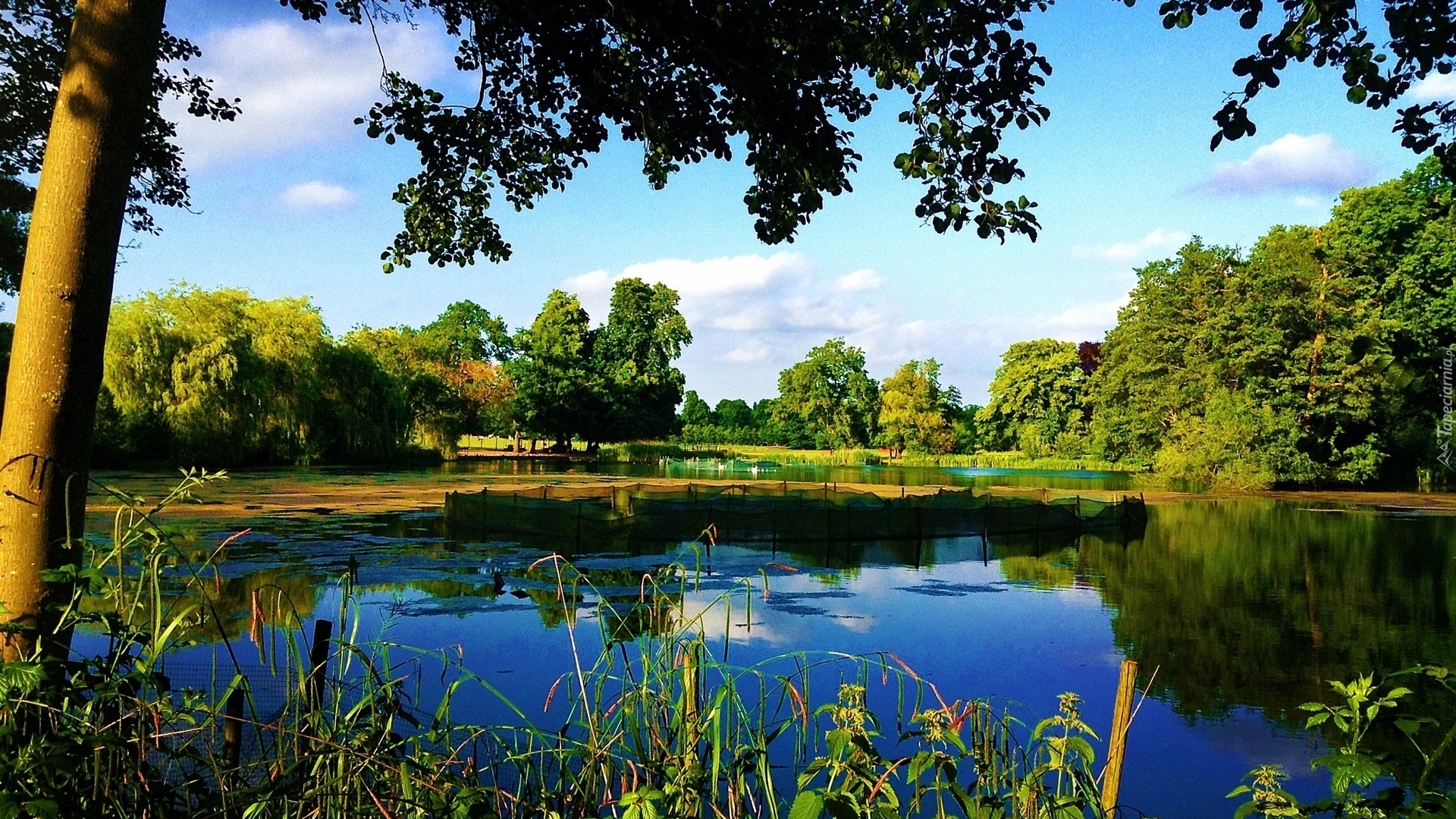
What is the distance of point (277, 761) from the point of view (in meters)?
2.06

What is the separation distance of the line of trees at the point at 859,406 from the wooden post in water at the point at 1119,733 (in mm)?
58298

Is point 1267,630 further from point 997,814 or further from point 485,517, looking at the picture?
Answer: point 485,517

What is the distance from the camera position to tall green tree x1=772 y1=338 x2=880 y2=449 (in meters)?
63.0

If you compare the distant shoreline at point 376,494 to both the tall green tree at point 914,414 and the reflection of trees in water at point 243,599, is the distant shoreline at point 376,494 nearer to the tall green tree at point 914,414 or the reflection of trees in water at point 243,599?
the reflection of trees in water at point 243,599

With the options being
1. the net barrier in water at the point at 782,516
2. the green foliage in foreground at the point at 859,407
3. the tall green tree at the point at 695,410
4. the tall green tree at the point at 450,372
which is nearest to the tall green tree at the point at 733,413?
the tall green tree at the point at 695,410

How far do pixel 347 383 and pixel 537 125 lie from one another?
27.4 meters

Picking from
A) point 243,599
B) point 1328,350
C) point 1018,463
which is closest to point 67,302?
point 243,599

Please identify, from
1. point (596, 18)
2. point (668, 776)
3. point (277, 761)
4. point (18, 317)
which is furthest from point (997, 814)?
point (596, 18)

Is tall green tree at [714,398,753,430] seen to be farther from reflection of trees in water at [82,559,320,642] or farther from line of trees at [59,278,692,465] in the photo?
reflection of trees in water at [82,559,320,642]

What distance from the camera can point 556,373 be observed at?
44875 mm

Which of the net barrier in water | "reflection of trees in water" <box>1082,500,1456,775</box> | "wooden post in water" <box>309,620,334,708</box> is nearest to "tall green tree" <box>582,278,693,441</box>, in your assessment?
the net barrier in water

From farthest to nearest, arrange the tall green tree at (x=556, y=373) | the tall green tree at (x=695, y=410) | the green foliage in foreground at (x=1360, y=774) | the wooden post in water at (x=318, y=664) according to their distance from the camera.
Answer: the tall green tree at (x=695, y=410)
the tall green tree at (x=556, y=373)
the wooden post in water at (x=318, y=664)
the green foliage in foreground at (x=1360, y=774)

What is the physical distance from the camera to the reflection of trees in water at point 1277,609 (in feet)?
21.2

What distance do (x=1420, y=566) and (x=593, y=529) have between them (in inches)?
460
